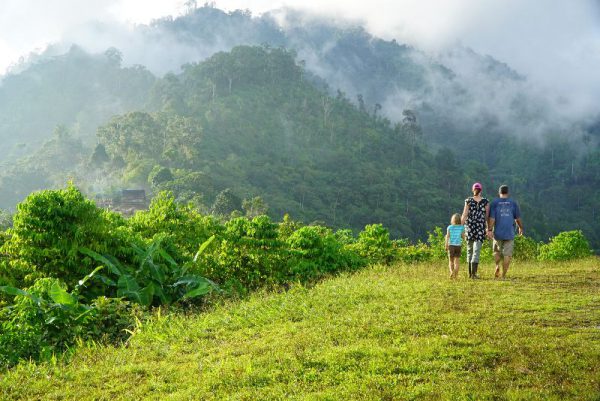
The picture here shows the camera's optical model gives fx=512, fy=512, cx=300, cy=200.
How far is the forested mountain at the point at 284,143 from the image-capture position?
64375 mm

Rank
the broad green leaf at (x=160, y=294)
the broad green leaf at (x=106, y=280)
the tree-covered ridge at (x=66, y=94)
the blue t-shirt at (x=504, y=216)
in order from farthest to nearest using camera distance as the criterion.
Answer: the tree-covered ridge at (x=66, y=94) → the blue t-shirt at (x=504, y=216) → the broad green leaf at (x=160, y=294) → the broad green leaf at (x=106, y=280)

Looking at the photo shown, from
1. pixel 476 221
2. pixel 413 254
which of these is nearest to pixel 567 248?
pixel 413 254

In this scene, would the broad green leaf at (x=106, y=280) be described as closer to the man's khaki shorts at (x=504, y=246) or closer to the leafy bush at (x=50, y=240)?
the leafy bush at (x=50, y=240)

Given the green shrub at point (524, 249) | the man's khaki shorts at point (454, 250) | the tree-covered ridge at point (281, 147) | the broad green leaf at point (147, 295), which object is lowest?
the green shrub at point (524, 249)

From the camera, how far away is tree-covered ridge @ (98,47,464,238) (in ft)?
205

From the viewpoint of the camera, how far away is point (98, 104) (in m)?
111

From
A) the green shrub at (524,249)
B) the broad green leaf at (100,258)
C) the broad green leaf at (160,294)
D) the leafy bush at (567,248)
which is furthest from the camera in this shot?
the green shrub at (524,249)

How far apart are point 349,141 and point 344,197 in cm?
2368

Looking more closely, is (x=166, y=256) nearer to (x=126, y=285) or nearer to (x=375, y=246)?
(x=126, y=285)

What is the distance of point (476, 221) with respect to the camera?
963cm

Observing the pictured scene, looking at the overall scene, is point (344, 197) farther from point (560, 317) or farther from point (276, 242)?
point (560, 317)

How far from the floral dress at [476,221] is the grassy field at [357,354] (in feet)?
6.66

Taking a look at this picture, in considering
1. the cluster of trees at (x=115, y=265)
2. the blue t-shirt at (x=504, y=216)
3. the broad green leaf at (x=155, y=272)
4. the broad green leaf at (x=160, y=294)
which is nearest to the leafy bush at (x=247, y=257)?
the cluster of trees at (x=115, y=265)

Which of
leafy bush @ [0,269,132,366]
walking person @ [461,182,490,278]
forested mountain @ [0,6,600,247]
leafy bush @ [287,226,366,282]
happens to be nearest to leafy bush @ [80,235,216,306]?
leafy bush @ [0,269,132,366]
